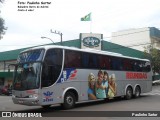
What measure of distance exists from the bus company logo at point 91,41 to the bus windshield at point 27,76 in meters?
30.1

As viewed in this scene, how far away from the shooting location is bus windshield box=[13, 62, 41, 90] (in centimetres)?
1492

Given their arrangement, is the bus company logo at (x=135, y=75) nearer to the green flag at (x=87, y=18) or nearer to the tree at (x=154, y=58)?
the green flag at (x=87, y=18)

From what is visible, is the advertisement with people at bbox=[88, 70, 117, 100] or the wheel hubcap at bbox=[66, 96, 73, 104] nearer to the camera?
the wheel hubcap at bbox=[66, 96, 73, 104]

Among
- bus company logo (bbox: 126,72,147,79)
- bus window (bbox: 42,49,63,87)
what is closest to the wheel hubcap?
bus window (bbox: 42,49,63,87)

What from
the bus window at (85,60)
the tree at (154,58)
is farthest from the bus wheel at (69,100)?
the tree at (154,58)

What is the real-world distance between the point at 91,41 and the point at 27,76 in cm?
3134

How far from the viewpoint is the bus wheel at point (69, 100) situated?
53.3 feet

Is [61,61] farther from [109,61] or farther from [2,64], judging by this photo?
Answer: [2,64]

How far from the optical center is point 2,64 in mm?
55469

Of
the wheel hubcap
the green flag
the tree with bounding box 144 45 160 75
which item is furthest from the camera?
the tree with bounding box 144 45 160 75

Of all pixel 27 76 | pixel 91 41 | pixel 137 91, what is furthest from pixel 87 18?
pixel 27 76

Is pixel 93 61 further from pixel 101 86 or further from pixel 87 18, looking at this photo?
pixel 87 18

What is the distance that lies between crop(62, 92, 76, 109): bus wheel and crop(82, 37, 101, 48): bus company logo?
1158 inches

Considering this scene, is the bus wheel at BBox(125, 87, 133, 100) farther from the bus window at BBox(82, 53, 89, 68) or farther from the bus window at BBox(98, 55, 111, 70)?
the bus window at BBox(82, 53, 89, 68)
